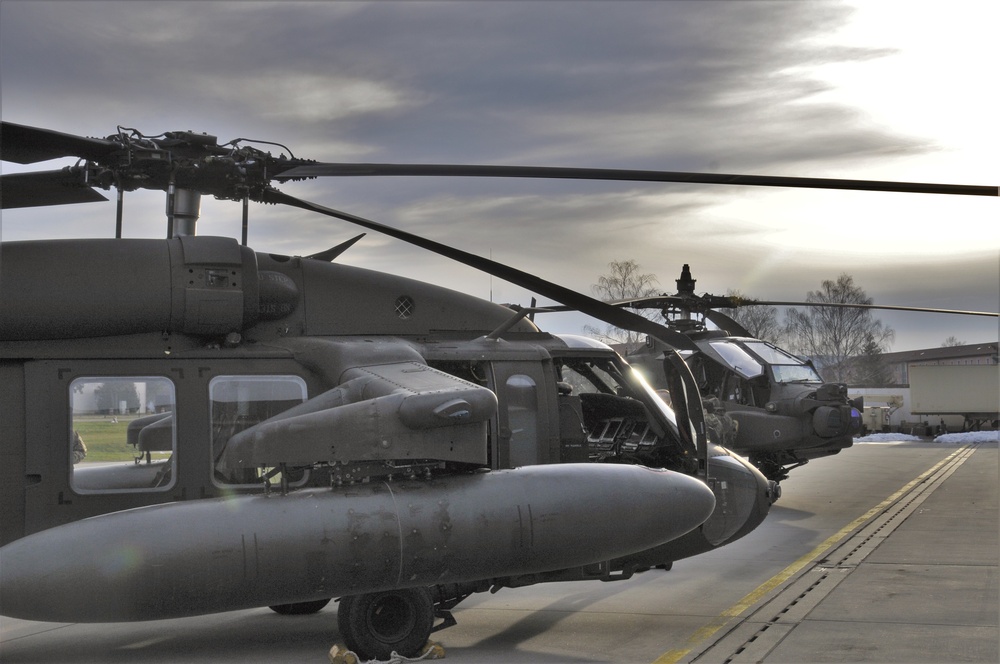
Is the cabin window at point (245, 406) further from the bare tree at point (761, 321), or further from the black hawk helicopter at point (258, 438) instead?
the bare tree at point (761, 321)

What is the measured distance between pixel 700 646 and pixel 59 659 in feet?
14.5

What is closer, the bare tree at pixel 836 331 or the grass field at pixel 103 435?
the grass field at pixel 103 435

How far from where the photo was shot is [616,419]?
28.8ft

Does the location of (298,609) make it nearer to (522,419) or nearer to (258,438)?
(522,419)

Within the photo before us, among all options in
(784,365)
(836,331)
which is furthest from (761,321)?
(784,365)

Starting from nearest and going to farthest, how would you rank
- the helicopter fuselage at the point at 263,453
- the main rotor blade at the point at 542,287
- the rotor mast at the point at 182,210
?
the helicopter fuselage at the point at 263,453 → the main rotor blade at the point at 542,287 → the rotor mast at the point at 182,210

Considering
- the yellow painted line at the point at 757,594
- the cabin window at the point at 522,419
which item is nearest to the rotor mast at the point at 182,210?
the cabin window at the point at 522,419

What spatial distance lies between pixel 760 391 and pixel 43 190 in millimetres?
11674

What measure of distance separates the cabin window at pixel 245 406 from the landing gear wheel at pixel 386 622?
0.95m

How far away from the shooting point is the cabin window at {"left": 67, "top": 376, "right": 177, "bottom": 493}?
673cm

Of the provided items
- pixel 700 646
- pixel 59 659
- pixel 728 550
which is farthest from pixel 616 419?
pixel 59 659

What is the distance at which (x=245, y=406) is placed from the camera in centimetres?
712

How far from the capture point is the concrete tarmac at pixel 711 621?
7.00 m

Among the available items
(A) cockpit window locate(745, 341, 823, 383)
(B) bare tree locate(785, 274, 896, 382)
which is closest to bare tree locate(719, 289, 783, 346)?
(B) bare tree locate(785, 274, 896, 382)
